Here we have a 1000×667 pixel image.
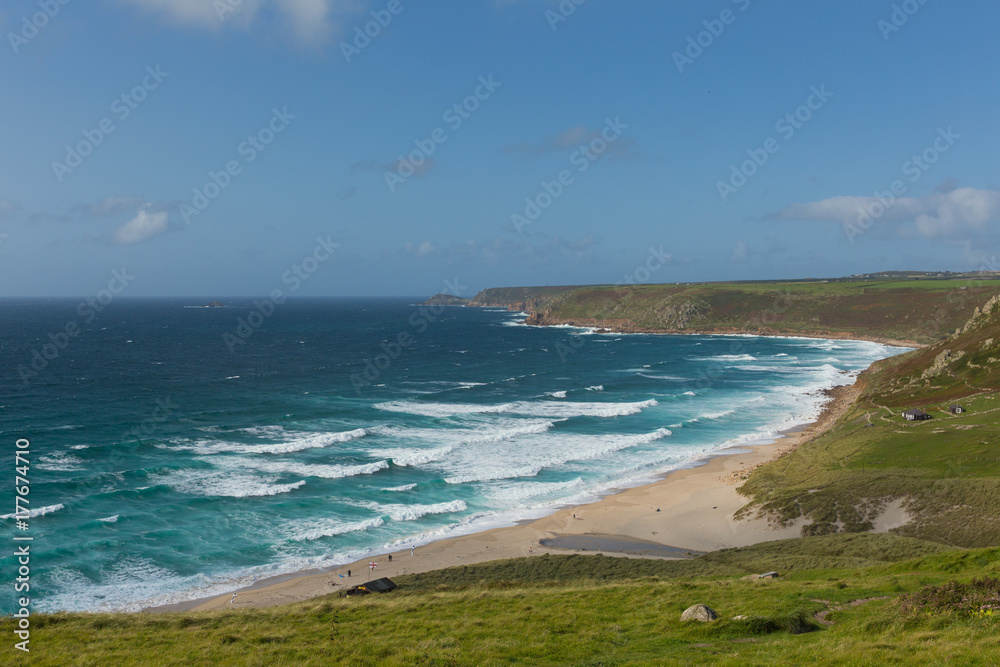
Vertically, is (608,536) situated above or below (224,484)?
below

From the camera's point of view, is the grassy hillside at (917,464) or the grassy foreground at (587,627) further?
the grassy hillside at (917,464)

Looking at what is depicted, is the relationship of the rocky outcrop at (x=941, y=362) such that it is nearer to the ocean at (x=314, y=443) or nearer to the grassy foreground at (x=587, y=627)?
the ocean at (x=314, y=443)

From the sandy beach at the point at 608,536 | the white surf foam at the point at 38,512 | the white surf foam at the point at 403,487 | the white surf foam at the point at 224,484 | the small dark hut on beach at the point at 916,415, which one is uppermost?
the small dark hut on beach at the point at 916,415

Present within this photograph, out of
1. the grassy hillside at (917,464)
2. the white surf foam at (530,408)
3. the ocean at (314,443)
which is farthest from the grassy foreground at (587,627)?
the white surf foam at (530,408)

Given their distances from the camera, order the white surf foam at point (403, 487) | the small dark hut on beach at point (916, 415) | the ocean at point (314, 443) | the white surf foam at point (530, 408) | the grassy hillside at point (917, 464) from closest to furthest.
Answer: the grassy hillside at point (917, 464) < the ocean at point (314, 443) < the white surf foam at point (403, 487) < the small dark hut on beach at point (916, 415) < the white surf foam at point (530, 408)

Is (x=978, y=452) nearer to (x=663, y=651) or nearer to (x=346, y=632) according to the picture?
(x=663, y=651)

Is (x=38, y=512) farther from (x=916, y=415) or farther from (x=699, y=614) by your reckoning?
(x=916, y=415)

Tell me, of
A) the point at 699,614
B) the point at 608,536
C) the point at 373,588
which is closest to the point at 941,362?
the point at 608,536

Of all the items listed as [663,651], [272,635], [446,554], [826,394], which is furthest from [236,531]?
[826,394]
